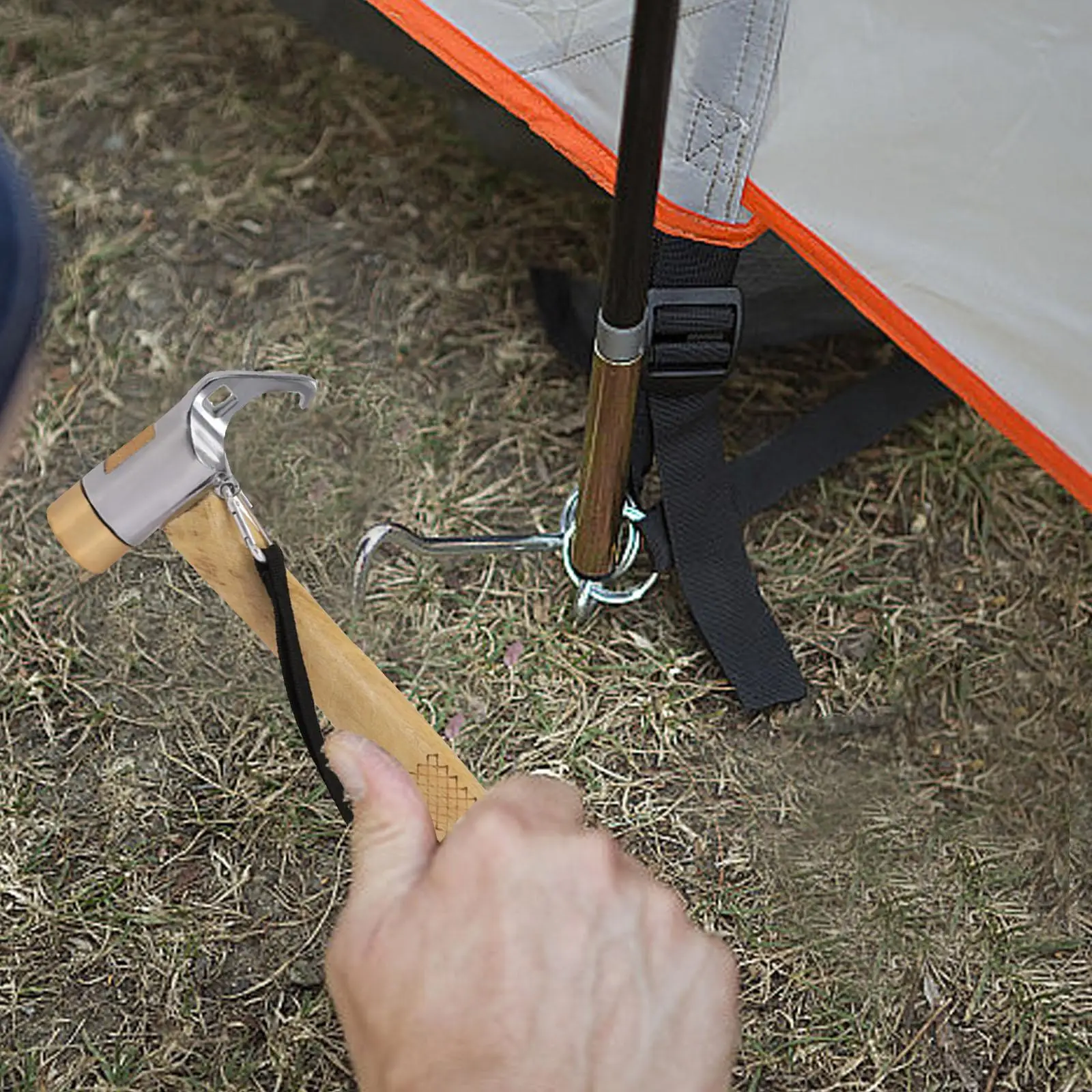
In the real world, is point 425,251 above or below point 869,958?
above

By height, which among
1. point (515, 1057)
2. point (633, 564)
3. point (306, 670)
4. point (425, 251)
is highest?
point (515, 1057)

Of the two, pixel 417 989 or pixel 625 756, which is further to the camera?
pixel 625 756

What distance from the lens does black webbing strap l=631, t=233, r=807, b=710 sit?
1.22 m

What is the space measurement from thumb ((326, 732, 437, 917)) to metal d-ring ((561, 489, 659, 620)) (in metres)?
0.57

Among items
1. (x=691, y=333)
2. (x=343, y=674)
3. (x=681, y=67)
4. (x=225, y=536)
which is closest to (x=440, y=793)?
(x=343, y=674)

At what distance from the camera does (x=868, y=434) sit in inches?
53.4

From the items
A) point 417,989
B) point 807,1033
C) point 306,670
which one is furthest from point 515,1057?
point 807,1033

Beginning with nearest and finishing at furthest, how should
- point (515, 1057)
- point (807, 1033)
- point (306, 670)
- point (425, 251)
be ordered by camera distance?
point (515, 1057) < point (306, 670) < point (807, 1033) < point (425, 251)

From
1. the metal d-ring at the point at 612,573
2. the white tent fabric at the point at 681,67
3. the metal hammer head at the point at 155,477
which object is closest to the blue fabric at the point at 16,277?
the metal hammer head at the point at 155,477

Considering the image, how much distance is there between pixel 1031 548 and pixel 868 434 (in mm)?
178

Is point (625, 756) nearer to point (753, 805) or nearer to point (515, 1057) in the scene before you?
point (753, 805)

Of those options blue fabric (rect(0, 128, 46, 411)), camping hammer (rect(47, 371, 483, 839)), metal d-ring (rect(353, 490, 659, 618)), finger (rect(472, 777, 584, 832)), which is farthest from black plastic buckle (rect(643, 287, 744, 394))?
blue fabric (rect(0, 128, 46, 411))

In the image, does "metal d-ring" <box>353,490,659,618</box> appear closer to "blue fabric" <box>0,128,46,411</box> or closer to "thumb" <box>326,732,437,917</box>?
"thumb" <box>326,732,437,917</box>

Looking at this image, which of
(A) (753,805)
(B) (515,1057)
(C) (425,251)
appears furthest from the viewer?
(C) (425,251)
